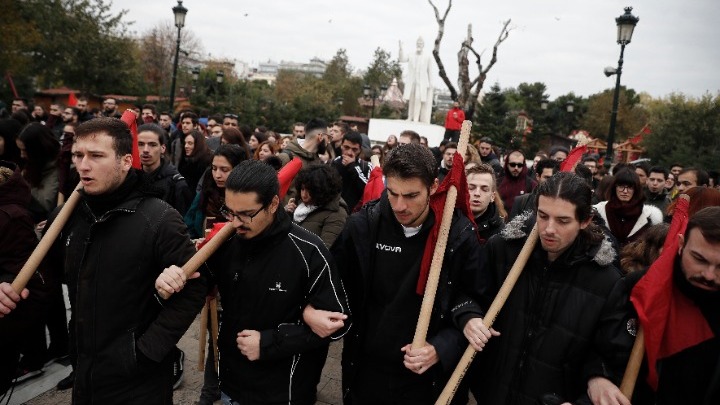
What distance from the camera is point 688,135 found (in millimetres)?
27781

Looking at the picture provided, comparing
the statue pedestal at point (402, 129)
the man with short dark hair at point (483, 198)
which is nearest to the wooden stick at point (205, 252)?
the man with short dark hair at point (483, 198)

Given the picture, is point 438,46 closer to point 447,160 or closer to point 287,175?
point 447,160

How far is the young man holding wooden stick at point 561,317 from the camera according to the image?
7.29ft

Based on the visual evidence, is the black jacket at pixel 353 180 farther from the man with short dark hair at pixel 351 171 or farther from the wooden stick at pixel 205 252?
the wooden stick at pixel 205 252

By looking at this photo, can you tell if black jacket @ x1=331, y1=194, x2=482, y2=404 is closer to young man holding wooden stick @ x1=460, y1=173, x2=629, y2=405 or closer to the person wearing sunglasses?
young man holding wooden stick @ x1=460, y1=173, x2=629, y2=405

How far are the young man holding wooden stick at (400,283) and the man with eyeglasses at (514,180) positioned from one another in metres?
4.37

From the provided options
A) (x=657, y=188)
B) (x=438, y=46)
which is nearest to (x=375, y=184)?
(x=657, y=188)

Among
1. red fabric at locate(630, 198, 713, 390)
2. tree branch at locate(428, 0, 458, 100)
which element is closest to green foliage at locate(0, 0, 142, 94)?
tree branch at locate(428, 0, 458, 100)

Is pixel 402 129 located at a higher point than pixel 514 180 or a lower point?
higher

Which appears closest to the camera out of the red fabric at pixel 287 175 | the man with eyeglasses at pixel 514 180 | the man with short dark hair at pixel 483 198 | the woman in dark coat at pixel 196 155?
the red fabric at pixel 287 175

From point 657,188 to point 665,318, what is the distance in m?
5.95

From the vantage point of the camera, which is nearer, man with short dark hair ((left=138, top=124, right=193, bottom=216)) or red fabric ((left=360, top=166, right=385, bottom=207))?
man with short dark hair ((left=138, top=124, right=193, bottom=216))

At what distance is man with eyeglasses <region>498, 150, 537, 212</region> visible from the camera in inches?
260

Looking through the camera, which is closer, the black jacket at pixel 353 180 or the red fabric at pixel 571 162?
the red fabric at pixel 571 162
